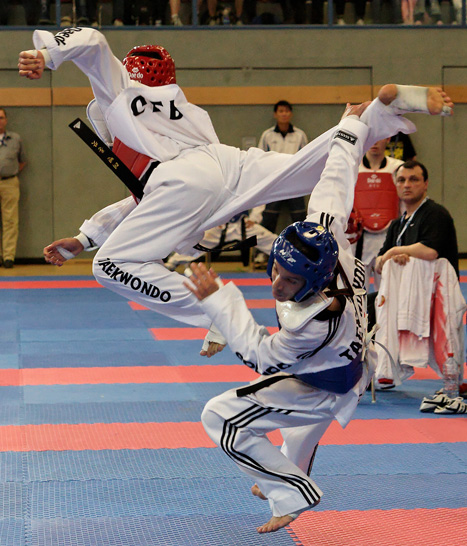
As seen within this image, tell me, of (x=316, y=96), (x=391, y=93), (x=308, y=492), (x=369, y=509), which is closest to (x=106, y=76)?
(x=391, y=93)

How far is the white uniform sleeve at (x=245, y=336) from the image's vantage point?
12.0 feet

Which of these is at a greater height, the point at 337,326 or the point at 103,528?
the point at 337,326

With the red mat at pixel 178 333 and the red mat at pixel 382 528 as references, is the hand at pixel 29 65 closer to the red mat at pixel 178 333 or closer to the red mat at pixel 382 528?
the red mat at pixel 382 528

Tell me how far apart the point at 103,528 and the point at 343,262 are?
195 cm

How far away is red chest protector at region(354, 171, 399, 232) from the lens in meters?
8.23

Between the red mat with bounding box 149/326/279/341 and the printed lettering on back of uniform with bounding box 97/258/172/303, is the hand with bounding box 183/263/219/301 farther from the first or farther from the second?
the red mat with bounding box 149/326/279/341

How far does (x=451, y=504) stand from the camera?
15.8ft

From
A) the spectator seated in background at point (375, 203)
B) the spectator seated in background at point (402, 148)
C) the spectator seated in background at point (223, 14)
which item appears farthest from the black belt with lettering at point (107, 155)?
the spectator seated in background at point (223, 14)

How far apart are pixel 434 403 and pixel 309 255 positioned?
3651 millimetres

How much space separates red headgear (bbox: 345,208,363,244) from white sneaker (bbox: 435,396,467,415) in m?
1.88

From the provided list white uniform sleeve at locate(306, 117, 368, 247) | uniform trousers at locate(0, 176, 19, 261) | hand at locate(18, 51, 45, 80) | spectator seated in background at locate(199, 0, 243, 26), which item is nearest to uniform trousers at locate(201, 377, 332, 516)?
white uniform sleeve at locate(306, 117, 368, 247)

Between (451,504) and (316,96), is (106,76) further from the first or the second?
(316,96)

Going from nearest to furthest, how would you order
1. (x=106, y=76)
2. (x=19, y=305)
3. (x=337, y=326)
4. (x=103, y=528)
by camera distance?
(x=337, y=326) → (x=106, y=76) → (x=103, y=528) → (x=19, y=305)

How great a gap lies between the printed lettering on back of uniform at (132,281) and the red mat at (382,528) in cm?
149
